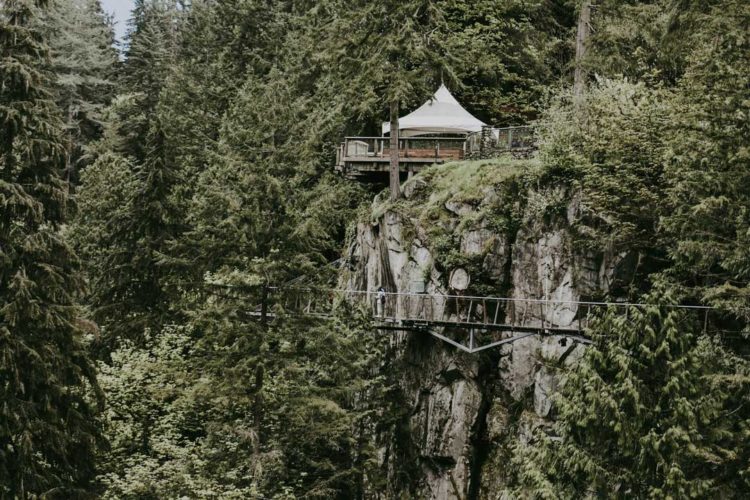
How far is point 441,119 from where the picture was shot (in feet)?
111

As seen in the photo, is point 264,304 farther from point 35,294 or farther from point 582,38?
point 582,38

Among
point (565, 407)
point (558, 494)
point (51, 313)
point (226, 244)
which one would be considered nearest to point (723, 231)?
point (565, 407)

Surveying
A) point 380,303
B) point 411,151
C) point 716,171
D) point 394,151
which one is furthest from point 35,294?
point 716,171

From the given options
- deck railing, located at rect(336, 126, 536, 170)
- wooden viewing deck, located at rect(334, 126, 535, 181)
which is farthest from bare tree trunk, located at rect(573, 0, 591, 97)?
wooden viewing deck, located at rect(334, 126, 535, 181)

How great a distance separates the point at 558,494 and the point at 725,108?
864 cm

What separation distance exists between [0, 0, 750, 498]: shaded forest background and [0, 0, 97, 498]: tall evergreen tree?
53 mm

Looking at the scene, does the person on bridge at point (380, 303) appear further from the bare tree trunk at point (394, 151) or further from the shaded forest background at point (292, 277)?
the bare tree trunk at point (394, 151)

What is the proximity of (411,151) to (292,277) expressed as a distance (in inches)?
398

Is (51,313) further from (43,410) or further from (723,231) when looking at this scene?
(723,231)

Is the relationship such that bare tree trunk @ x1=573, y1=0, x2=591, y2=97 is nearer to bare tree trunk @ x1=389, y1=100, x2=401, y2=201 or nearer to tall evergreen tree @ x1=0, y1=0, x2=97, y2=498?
bare tree trunk @ x1=389, y1=100, x2=401, y2=201

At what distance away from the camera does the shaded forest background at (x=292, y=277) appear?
1730 centimetres

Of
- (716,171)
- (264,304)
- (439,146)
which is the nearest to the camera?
(716,171)

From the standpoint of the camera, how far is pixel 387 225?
28.8 meters

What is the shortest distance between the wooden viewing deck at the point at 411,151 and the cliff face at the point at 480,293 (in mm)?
2872
